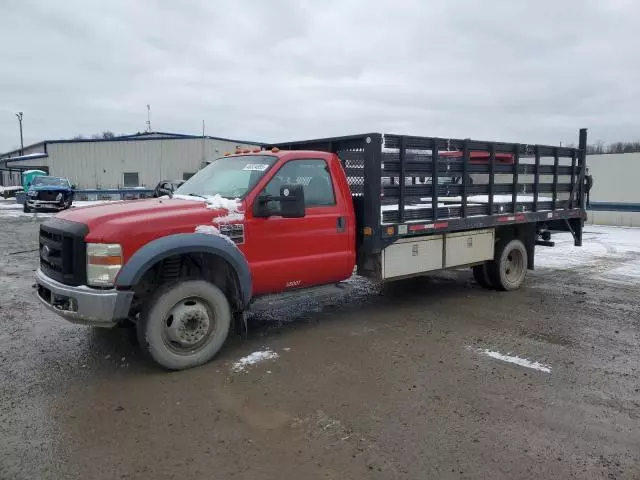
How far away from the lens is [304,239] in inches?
219

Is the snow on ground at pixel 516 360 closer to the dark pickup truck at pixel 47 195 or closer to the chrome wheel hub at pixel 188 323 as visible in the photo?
the chrome wheel hub at pixel 188 323

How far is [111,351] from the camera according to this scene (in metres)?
5.27

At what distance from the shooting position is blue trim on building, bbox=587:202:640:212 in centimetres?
1873

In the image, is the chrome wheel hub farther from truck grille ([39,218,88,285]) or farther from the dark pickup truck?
the dark pickup truck

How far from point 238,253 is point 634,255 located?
36.3 ft

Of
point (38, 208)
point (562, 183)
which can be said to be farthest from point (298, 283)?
point (38, 208)

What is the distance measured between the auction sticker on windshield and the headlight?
1.75m

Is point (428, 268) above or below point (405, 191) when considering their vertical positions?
below

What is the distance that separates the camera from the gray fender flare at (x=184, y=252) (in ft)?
14.4

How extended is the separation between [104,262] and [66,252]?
472 mm

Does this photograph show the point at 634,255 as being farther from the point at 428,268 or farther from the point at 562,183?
the point at 428,268

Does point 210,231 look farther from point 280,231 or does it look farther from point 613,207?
point 613,207

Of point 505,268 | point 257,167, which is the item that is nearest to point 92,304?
point 257,167

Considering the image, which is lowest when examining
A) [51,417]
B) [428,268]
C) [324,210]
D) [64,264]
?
[51,417]
